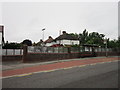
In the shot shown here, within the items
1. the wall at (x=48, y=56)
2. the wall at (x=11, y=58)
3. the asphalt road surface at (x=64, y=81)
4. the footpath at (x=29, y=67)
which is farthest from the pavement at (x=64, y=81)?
the wall at (x=11, y=58)

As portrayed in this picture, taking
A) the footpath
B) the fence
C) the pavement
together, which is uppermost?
the fence

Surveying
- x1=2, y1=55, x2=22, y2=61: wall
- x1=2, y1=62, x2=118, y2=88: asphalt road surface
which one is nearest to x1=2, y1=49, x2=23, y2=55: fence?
x1=2, y1=55, x2=22, y2=61: wall

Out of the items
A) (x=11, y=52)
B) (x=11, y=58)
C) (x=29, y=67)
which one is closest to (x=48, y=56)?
(x=11, y=58)

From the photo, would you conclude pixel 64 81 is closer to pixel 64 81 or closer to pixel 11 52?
pixel 64 81

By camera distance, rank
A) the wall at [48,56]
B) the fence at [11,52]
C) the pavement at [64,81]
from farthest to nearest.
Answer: the fence at [11,52]
the wall at [48,56]
the pavement at [64,81]

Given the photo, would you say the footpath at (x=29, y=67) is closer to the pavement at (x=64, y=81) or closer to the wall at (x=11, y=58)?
the pavement at (x=64, y=81)

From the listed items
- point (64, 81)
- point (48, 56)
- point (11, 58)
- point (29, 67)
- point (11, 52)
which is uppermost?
point (11, 52)

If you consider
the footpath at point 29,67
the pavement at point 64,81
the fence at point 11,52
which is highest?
the fence at point 11,52

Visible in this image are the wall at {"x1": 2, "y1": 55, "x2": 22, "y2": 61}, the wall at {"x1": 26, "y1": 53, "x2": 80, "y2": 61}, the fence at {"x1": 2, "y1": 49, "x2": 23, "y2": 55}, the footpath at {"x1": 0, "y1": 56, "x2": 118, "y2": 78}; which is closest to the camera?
the footpath at {"x1": 0, "y1": 56, "x2": 118, "y2": 78}

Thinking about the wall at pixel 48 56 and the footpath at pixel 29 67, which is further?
the wall at pixel 48 56

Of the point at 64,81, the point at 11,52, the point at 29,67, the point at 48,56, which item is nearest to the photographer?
the point at 64,81

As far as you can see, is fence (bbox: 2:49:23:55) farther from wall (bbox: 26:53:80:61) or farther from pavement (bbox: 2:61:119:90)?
pavement (bbox: 2:61:119:90)

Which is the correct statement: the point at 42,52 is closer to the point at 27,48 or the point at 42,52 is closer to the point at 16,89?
the point at 27,48

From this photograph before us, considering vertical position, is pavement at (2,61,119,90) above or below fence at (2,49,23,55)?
below
